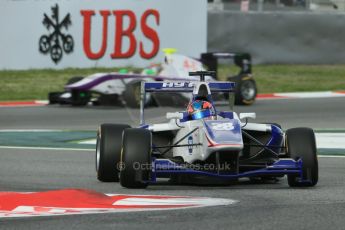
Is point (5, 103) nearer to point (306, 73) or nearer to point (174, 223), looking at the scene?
point (306, 73)

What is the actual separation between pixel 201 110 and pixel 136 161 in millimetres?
1115

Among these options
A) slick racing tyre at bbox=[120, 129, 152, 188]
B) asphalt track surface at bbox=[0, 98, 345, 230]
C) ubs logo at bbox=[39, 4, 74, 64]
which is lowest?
asphalt track surface at bbox=[0, 98, 345, 230]

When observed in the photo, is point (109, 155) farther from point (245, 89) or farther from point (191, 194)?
point (245, 89)

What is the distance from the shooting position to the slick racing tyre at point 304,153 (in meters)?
9.97

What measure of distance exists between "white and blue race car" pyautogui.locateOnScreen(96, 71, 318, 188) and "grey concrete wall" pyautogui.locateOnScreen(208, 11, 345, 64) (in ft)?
59.1

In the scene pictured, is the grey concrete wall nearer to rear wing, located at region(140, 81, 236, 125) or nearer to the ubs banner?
the ubs banner

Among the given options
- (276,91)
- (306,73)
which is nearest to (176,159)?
(276,91)

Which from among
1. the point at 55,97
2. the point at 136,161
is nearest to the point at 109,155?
the point at 136,161

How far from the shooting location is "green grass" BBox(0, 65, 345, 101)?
25.4m

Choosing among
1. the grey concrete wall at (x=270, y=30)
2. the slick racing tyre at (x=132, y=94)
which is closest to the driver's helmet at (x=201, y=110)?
the slick racing tyre at (x=132, y=94)

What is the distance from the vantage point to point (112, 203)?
8.58 m

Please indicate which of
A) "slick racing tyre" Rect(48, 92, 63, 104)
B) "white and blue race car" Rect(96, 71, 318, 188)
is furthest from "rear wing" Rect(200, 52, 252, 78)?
"white and blue race car" Rect(96, 71, 318, 188)

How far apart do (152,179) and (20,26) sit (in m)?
17.3

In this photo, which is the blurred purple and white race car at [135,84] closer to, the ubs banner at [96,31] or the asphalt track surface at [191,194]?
the ubs banner at [96,31]
